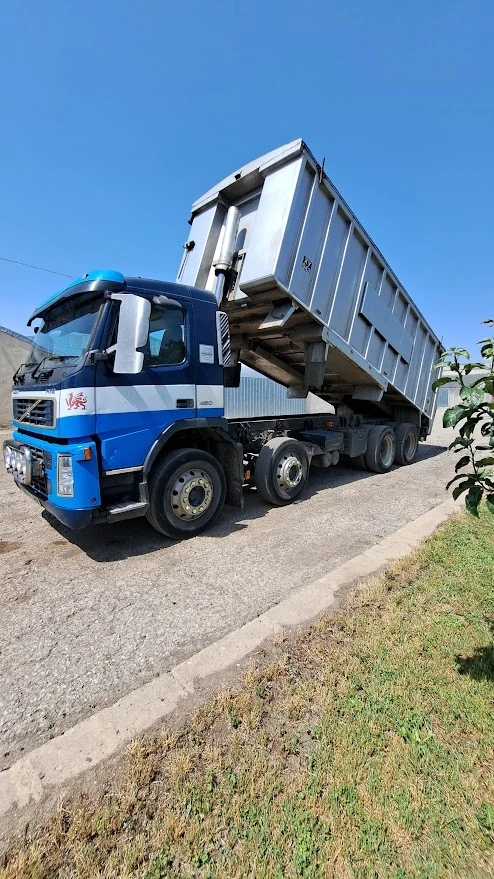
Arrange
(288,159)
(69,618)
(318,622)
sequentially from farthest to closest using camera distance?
1. (288,159)
2. (69,618)
3. (318,622)

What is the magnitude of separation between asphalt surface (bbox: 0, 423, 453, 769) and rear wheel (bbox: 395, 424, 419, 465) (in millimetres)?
2642

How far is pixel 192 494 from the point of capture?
441 centimetres

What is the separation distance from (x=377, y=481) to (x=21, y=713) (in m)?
6.33

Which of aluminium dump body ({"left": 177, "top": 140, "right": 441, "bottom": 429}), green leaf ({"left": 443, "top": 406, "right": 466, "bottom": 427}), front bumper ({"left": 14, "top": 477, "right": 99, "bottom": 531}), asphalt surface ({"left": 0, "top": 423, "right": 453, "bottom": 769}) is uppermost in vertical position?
aluminium dump body ({"left": 177, "top": 140, "right": 441, "bottom": 429})

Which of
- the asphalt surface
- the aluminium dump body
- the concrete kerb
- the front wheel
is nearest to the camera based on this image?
the concrete kerb

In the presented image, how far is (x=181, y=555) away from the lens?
397cm

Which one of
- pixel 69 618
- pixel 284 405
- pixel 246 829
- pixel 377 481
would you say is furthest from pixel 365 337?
pixel 284 405

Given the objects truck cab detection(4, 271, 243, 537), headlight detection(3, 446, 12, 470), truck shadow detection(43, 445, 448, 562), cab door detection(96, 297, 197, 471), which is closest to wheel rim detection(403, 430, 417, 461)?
truck shadow detection(43, 445, 448, 562)

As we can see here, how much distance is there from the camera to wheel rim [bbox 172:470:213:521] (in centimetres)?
426

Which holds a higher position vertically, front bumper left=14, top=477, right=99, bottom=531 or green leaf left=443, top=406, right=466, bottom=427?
green leaf left=443, top=406, right=466, bottom=427

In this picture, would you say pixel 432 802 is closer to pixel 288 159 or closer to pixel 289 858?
pixel 289 858

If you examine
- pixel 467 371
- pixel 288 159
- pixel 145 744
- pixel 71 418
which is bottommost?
pixel 145 744

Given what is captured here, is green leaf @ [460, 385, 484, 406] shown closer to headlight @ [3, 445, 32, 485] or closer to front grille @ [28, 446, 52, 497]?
front grille @ [28, 446, 52, 497]

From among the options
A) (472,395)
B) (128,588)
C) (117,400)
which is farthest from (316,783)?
(117,400)
